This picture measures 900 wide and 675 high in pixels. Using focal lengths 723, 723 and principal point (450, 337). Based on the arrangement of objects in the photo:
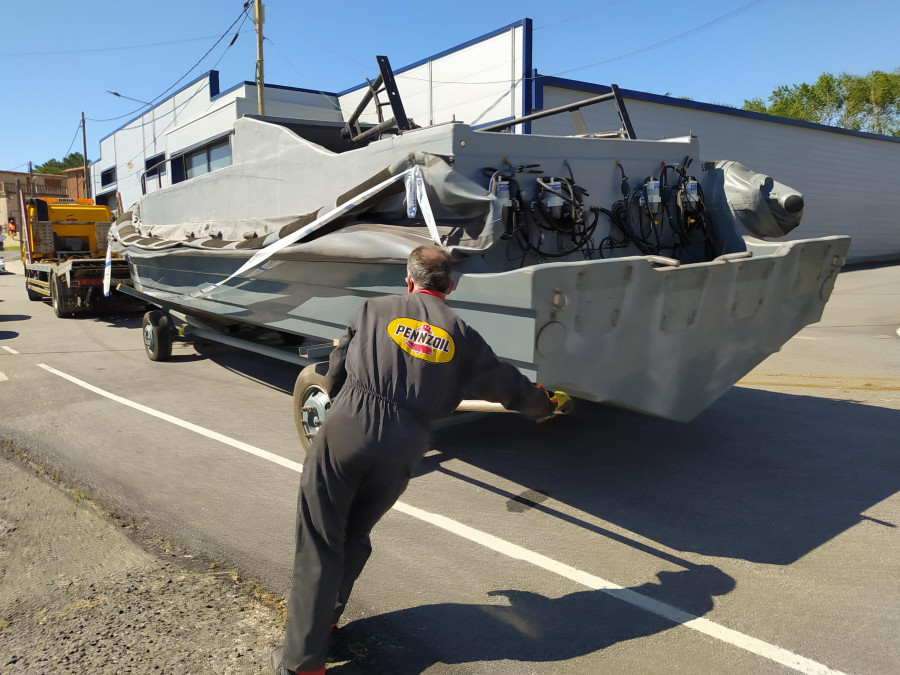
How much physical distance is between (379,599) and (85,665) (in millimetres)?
1213

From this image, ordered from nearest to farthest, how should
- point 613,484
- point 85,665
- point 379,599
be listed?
point 85,665, point 379,599, point 613,484

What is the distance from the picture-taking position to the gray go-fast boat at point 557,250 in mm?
3717

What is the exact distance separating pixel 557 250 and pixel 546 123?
12129 millimetres

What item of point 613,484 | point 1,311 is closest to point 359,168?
point 613,484

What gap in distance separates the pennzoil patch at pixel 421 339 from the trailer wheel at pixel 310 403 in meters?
2.50

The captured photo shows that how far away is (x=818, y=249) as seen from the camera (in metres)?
4.92

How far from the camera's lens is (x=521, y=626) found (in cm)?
308

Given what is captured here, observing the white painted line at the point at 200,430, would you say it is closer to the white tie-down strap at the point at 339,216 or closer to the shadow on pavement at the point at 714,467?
the shadow on pavement at the point at 714,467

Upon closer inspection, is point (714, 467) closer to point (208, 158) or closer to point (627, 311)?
point (627, 311)

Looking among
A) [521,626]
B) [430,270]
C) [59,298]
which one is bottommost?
[521,626]

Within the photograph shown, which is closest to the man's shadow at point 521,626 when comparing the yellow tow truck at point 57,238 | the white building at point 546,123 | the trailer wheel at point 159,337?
the white building at point 546,123

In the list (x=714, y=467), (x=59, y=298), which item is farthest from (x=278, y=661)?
(x=59, y=298)

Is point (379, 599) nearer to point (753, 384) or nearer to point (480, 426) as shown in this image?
point (480, 426)

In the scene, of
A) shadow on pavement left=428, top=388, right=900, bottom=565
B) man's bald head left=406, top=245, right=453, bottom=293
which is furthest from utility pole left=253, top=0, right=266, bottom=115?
man's bald head left=406, top=245, right=453, bottom=293
